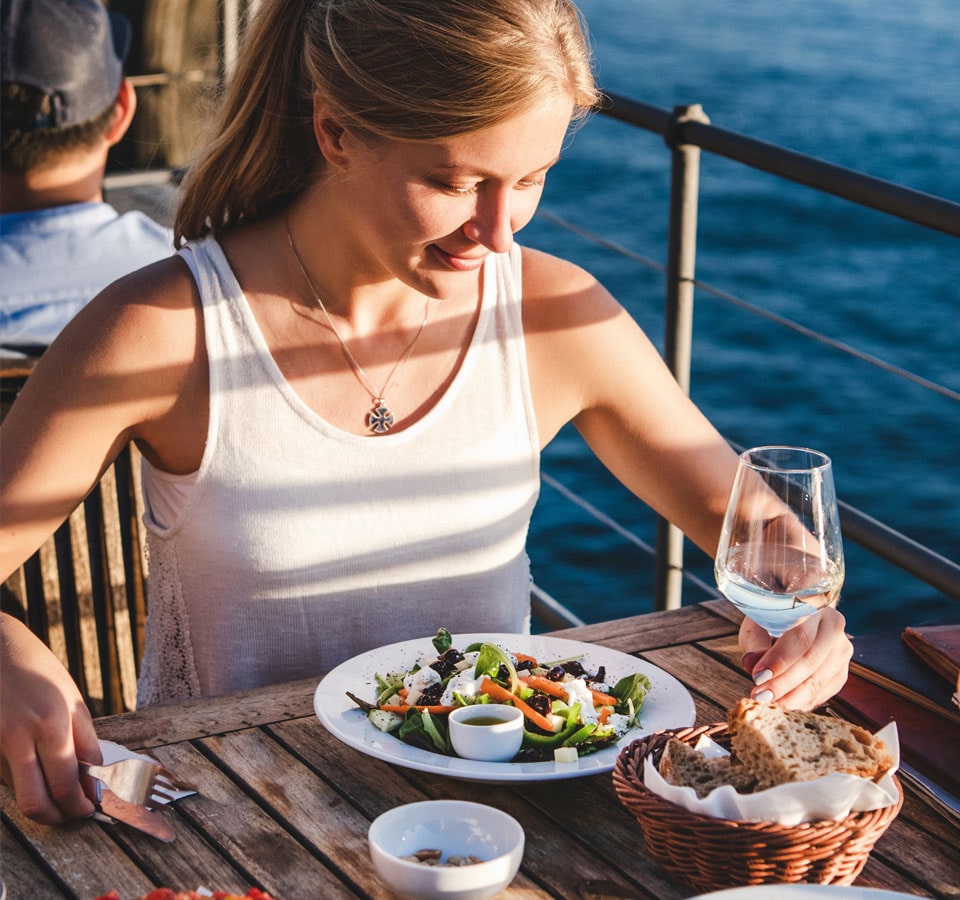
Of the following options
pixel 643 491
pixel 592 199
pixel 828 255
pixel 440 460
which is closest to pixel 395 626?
pixel 440 460

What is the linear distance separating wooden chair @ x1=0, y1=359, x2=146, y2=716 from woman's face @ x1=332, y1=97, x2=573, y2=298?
71 centimetres

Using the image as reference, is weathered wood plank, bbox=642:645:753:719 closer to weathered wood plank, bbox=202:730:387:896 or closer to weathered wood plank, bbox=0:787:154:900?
weathered wood plank, bbox=202:730:387:896

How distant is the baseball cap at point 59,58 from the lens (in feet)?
8.03

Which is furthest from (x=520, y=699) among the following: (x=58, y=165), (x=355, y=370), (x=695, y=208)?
(x=58, y=165)

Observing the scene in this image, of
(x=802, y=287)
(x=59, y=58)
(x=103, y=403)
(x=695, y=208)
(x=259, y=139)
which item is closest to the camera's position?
(x=103, y=403)

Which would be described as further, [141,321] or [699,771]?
[141,321]

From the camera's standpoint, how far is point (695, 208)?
262 centimetres

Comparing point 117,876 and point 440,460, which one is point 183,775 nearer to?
point 117,876

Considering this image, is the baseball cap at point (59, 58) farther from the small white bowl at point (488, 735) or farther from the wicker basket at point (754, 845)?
the wicker basket at point (754, 845)

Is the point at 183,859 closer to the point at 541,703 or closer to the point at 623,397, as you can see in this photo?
the point at 541,703

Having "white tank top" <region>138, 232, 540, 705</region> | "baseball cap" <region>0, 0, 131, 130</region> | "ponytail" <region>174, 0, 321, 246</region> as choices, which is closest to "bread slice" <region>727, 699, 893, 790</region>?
"white tank top" <region>138, 232, 540, 705</region>

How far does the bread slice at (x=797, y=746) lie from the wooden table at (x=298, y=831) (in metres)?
0.11

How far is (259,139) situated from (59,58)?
2.78 feet

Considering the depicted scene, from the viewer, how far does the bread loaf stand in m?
1.19
